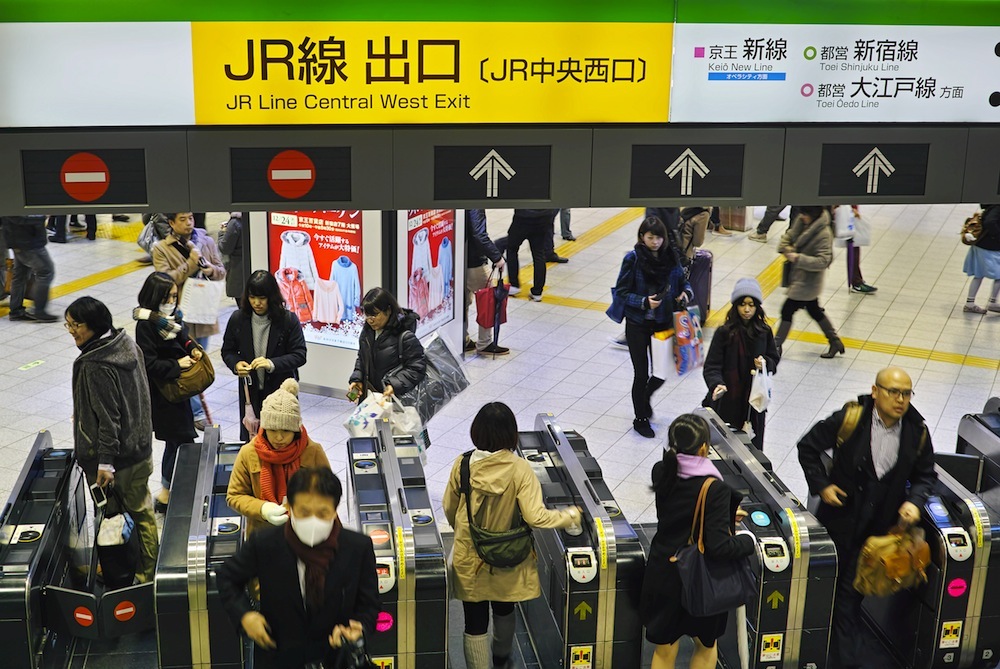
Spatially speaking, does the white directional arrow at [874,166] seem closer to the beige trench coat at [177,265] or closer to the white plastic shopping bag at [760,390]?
the white plastic shopping bag at [760,390]

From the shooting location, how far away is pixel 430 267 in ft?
30.8

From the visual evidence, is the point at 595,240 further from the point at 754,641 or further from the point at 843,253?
the point at 754,641

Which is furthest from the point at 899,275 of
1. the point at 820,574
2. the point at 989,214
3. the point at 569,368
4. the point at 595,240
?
the point at 820,574

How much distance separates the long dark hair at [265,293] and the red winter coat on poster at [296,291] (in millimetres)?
2199

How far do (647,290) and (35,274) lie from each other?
19.7ft

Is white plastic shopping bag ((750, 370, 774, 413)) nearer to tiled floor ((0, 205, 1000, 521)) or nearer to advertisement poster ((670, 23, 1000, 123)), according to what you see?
tiled floor ((0, 205, 1000, 521))

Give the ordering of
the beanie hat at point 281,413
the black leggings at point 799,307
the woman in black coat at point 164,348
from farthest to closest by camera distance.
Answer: the black leggings at point 799,307 < the woman in black coat at point 164,348 < the beanie hat at point 281,413

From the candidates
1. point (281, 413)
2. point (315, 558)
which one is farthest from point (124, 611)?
point (315, 558)

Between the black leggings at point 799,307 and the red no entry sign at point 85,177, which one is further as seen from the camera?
the black leggings at point 799,307

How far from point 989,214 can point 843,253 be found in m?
3.57

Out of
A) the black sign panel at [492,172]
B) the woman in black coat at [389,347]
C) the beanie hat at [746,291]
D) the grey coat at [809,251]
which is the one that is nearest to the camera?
the black sign panel at [492,172]

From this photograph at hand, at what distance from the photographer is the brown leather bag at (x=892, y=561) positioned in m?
5.33

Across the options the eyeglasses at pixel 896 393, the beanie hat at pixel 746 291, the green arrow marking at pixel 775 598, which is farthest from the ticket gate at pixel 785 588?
the beanie hat at pixel 746 291

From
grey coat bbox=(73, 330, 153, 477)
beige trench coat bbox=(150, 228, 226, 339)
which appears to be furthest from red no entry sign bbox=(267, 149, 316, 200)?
beige trench coat bbox=(150, 228, 226, 339)
